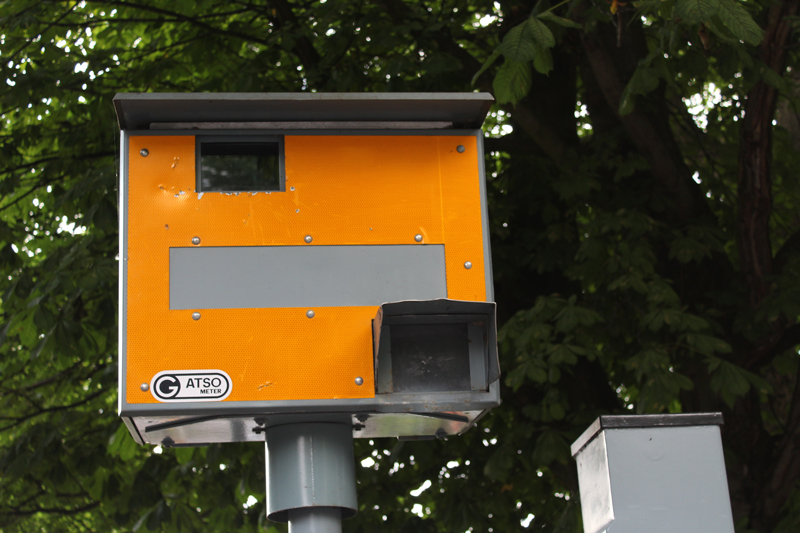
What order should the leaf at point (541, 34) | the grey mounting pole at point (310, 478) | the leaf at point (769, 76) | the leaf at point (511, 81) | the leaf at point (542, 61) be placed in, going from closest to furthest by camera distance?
the grey mounting pole at point (310, 478) → the leaf at point (541, 34) → the leaf at point (542, 61) → the leaf at point (511, 81) → the leaf at point (769, 76)

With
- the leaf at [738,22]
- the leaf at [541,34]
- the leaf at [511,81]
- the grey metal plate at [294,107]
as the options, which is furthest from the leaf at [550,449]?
the grey metal plate at [294,107]

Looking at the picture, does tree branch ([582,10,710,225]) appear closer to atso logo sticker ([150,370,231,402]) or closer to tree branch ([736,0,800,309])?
tree branch ([736,0,800,309])

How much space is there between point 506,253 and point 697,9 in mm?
2967

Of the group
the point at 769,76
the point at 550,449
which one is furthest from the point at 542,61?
the point at 550,449

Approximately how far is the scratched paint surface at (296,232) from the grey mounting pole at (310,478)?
0.56 feet

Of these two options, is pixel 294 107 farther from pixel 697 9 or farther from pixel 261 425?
pixel 697 9

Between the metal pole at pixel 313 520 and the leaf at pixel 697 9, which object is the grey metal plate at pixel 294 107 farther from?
the metal pole at pixel 313 520

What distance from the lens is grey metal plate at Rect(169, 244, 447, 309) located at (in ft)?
7.10

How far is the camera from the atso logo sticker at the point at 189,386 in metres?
2.09

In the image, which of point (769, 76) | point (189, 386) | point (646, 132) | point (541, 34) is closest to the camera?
point (189, 386)

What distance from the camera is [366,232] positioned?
227 centimetres

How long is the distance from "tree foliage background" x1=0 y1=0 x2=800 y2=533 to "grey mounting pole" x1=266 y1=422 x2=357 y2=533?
2.22 m

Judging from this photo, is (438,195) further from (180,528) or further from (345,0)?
(180,528)

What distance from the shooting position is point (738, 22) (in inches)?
113
